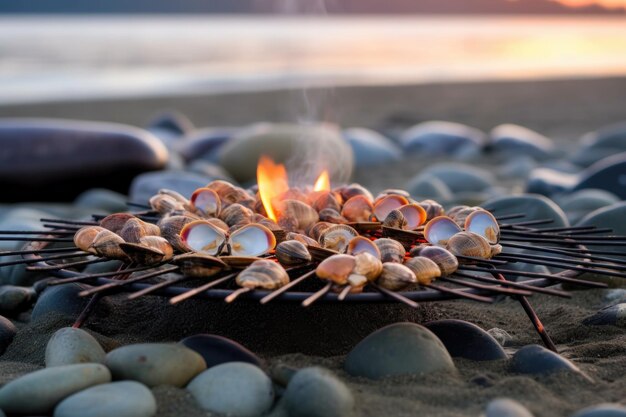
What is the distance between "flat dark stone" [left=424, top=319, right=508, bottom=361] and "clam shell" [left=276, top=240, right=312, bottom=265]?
1.96ft

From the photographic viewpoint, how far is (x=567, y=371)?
2.54m

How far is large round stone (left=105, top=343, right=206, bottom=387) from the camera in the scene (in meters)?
2.45

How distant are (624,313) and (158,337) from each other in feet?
6.30

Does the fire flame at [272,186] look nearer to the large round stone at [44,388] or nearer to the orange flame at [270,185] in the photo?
the orange flame at [270,185]

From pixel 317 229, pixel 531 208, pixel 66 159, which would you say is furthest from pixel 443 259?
pixel 66 159

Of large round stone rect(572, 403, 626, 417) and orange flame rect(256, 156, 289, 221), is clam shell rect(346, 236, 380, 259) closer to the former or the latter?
orange flame rect(256, 156, 289, 221)

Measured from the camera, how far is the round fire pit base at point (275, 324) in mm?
2867

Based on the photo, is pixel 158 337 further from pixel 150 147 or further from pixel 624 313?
pixel 150 147

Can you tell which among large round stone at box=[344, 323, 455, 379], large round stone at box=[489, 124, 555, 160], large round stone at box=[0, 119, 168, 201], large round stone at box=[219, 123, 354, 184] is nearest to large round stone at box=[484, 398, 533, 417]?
large round stone at box=[344, 323, 455, 379]

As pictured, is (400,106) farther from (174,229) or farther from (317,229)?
(174,229)

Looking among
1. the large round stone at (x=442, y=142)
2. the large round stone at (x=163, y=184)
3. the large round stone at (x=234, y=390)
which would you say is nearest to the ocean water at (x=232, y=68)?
the large round stone at (x=442, y=142)

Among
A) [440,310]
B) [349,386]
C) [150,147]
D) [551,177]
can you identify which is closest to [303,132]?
[150,147]

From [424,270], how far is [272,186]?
3.57 ft

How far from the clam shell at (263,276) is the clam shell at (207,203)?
748 mm
